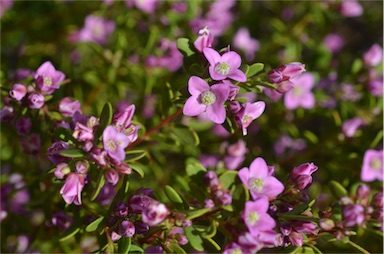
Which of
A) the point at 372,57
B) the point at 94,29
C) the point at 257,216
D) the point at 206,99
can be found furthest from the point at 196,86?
the point at 94,29

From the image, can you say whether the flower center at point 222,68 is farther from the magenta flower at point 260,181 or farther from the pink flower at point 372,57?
the pink flower at point 372,57

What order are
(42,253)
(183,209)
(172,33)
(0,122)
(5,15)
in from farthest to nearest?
(5,15), (172,33), (42,253), (0,122), (183,209)

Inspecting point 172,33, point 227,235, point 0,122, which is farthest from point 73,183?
point 172,33

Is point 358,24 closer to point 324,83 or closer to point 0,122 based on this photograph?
point 324,83

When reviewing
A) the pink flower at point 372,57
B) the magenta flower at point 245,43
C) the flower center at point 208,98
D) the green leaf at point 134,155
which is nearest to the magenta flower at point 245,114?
the flower center at point 208,98

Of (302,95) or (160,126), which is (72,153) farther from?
(302,95)
